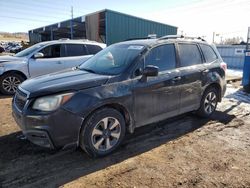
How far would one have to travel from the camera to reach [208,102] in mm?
5598

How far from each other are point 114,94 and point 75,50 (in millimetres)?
5821

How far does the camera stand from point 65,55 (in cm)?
883

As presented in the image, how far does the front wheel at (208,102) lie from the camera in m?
5.45

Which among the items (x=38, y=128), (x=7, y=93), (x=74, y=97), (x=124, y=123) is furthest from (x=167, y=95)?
(x=7, y=93)

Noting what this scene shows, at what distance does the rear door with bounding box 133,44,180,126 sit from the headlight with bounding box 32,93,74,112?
115 centimetres

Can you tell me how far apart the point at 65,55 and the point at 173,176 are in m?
6.72

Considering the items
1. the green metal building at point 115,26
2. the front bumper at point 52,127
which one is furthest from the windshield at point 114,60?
the green metal building at point 115,26

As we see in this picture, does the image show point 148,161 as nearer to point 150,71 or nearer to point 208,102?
point 150,71

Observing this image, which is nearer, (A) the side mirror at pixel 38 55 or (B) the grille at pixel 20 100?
(B) the grille at pixel 20 100

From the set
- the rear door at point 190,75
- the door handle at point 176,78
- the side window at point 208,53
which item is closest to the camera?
the door handle at point 176,78

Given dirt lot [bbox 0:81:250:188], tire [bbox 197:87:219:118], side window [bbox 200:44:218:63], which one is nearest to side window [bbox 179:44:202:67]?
side window [bbox 200:44:218:63]

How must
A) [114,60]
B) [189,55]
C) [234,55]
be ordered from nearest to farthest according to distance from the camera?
[114,60]
[189,55]
[234,55]

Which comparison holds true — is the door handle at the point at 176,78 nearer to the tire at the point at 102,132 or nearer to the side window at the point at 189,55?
the side window at the point at 189,55

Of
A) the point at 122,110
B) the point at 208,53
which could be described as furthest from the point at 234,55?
the point at 122,110
